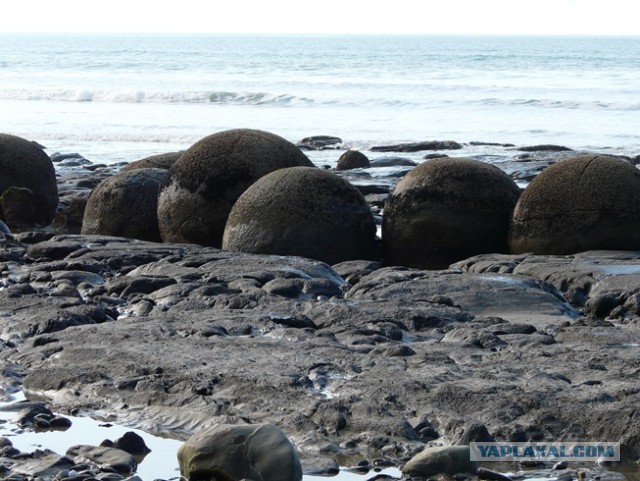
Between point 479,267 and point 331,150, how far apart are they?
18174mm

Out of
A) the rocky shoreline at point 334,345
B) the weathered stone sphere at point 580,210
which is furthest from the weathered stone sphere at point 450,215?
the rocky shoreline at point 334,345

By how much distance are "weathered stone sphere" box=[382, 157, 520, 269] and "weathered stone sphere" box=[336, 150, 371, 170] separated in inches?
434

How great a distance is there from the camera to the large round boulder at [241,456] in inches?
195

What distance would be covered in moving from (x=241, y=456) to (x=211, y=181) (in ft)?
21.5

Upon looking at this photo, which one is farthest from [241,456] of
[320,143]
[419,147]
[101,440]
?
[320,143]

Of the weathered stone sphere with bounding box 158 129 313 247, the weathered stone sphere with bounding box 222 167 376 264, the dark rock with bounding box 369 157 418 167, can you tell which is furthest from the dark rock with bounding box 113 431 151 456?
the dark rock with bounding box 369 157 418 167

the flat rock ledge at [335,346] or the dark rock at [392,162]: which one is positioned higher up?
the flat rock ledge at [335,346]

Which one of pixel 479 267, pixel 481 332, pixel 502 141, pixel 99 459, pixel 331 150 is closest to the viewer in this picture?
pixel 99 459

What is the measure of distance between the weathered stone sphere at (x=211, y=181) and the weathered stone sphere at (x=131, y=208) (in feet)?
2.16

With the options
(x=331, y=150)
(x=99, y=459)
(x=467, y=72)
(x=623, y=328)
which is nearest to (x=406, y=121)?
(x=331, y=150)

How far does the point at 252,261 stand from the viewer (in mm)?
9922

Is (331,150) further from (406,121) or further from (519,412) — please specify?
(519,412)

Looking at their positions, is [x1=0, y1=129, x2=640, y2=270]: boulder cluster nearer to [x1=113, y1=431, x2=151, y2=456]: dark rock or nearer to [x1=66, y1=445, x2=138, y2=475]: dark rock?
[x1=113, y1=431, x2=151, y2=456]: dark rock

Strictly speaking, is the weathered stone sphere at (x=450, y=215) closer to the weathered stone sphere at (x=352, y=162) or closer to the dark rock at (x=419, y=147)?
the weathered stone sphere at (x=352, y=162)
